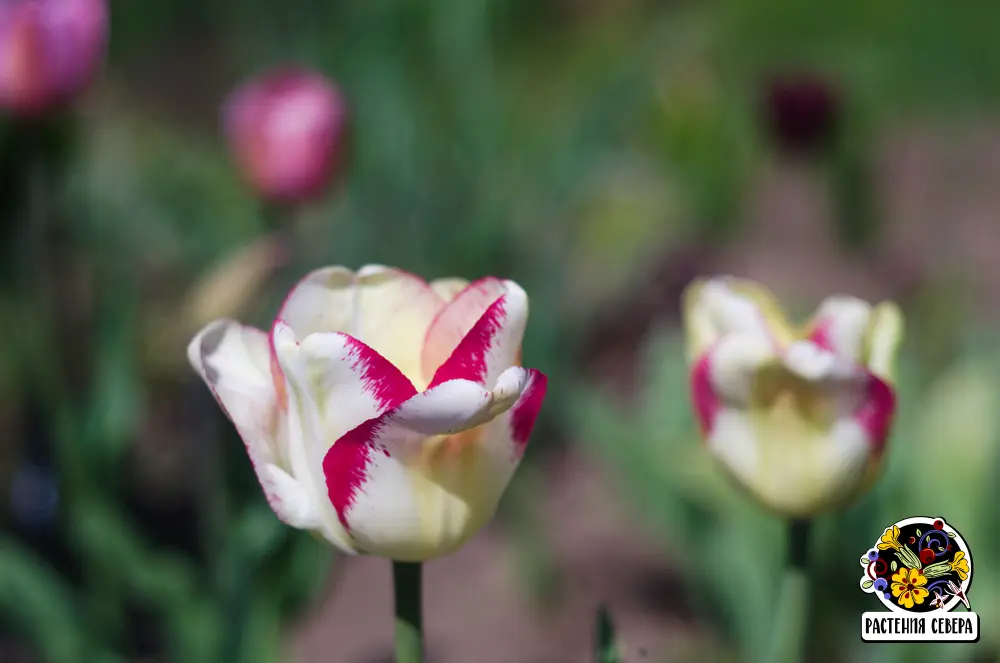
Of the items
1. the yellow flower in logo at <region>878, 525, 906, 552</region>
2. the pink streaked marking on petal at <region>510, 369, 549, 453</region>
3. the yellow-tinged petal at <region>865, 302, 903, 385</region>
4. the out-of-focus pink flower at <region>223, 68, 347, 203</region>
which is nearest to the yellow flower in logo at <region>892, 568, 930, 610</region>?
the yellow flower in logo at <region>878, 525, 906, 552</region>

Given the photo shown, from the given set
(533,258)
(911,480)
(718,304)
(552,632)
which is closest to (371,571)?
(552,632)

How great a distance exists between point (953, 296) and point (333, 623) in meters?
0.98

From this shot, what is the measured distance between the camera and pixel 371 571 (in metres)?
1.32

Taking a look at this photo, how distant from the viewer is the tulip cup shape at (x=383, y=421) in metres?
0.38

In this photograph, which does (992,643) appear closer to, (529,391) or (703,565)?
(703,565)

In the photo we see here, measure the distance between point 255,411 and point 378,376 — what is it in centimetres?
6

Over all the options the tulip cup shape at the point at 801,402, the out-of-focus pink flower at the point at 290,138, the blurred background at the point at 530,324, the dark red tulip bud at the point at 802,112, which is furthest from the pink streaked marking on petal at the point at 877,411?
the dark red tulip bud at the point at 802,112

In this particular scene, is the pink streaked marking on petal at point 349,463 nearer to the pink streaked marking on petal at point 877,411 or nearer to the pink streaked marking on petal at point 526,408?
the pink streaked marking on petal at point 526,408

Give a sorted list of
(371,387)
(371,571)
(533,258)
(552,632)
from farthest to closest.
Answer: (533,258) < (371,571) < (552,632) < (371,387)

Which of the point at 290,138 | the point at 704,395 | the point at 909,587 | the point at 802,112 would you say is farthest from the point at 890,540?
the point at 802,112

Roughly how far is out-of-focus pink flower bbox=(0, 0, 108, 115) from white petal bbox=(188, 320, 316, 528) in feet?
2.00

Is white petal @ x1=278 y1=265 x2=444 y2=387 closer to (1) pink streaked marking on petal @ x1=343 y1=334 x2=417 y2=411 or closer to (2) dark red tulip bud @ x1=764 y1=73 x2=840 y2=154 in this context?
(1) pink streaked marking on petal @ x1=343 y1=334 x2=417 y2=411

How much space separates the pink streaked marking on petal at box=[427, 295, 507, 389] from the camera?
389mm

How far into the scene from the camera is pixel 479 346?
15.4 inches
